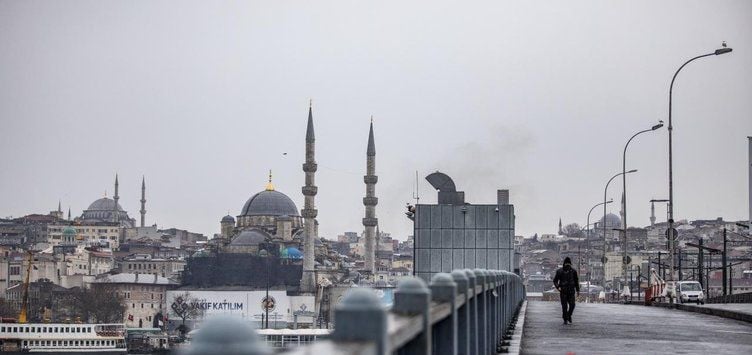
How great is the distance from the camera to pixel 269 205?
173875mm

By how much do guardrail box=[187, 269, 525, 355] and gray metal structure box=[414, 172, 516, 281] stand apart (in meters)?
35.2

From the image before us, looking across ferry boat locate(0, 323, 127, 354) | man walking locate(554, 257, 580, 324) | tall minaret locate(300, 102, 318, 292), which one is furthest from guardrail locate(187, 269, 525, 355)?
tall minaret locate(300, 102, 318, 292)

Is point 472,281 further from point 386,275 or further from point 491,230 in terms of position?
point 386,275

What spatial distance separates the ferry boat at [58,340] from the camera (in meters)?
107

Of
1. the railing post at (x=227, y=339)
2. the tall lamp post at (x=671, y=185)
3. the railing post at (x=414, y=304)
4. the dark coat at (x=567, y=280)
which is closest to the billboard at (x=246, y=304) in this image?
the tall lamp post at (x=671, y=185)

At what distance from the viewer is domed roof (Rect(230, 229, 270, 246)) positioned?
161750mm

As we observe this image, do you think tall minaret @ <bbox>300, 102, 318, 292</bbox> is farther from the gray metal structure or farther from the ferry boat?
the gray metal structure

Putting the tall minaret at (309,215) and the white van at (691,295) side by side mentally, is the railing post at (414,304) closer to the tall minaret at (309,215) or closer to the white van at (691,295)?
the white van at (691,295)

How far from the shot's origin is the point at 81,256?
182 meters

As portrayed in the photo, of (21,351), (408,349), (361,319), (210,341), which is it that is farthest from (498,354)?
(21,351)

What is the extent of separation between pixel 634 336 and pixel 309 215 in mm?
129447

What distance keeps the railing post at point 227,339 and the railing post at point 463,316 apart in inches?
194

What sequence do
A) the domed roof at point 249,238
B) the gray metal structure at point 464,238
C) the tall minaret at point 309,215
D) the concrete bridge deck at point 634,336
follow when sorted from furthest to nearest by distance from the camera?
the domed roof at point 249,238 < the tall minaret at point 309,215 < the gray metal structure at point 464,238 < the concrete bridge deck at point 634,336

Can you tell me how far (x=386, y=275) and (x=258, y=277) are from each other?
88.8ft
